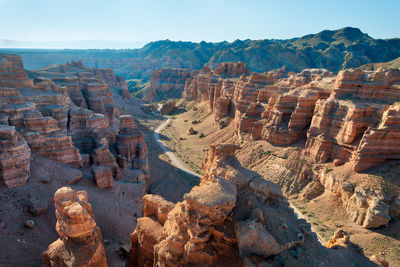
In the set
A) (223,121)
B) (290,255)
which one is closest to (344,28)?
(223,121)

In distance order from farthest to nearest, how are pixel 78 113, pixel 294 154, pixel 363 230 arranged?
1. pixel 294 154
2. pixel 78 113
3. pixel 363 230

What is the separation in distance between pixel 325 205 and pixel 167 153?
1347 inches

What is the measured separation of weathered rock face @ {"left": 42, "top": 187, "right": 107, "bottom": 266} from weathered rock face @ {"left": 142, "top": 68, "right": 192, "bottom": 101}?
117m

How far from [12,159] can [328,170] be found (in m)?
37.2

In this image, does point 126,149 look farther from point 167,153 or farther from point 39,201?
point 167,153

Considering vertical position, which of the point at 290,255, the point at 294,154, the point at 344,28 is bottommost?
the point at 294,154

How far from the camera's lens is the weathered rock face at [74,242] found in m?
13.6

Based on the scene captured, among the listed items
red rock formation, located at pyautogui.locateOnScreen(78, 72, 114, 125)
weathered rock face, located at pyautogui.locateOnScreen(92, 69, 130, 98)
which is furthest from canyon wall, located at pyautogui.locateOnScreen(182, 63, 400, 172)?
weathered rock face, located at pyautogui.locateOnScreen(92, 69, 130, 98)

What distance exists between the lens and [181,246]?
38.2 ft

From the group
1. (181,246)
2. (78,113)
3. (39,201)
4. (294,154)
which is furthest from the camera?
(294,154)

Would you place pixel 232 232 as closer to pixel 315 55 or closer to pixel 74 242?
pixel 74 242

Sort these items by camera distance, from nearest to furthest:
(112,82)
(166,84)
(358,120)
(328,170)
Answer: (358,120)
(328,170)
(112,82)
(166,84)

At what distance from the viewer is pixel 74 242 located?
14211 mm

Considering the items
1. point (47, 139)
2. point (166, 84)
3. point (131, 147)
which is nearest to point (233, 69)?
point (166, 84)
